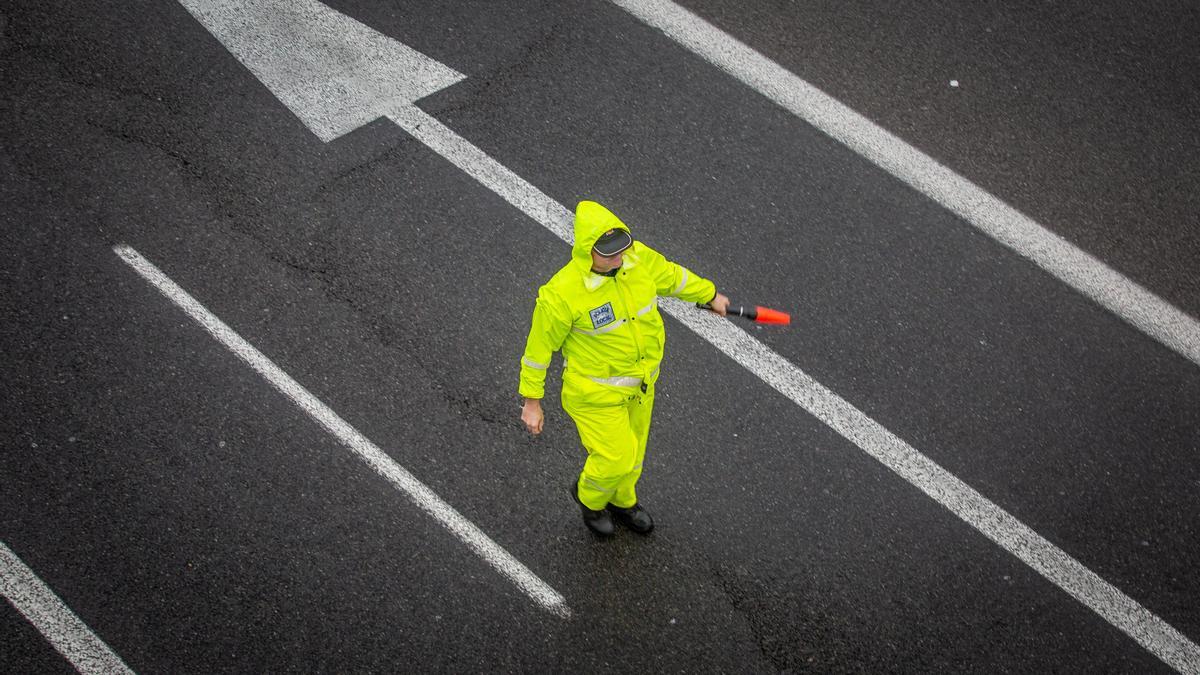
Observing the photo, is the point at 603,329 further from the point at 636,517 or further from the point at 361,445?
the point at 361,445

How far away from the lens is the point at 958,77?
729 centimetres

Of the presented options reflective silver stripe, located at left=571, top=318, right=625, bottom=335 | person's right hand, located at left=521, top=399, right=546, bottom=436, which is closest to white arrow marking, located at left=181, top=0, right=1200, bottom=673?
reflective silver stripe, located at left=571, top=318, right=625, bottom=335

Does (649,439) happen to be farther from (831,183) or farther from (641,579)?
(831,183)

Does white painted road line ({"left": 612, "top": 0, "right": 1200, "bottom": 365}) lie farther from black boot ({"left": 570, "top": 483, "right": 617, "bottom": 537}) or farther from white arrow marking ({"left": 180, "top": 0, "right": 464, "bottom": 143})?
black boot ({"left": 570, "top": 483, "right": 617, "bottom": 537})

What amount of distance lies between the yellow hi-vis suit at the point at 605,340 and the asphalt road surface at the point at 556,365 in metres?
0.81

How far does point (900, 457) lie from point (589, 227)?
8.30 ft

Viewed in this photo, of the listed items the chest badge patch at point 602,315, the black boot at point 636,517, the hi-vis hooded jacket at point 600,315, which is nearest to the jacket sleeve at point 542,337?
the hi-vis hooded jacket at point 600,315

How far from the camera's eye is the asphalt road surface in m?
4.96

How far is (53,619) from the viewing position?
4801mm

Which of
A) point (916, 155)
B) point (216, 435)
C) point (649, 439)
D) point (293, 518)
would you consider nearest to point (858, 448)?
point (649, 439)

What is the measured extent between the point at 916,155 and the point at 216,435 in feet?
16.7

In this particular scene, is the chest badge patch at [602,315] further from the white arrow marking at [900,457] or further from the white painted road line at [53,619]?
the white painted road line at [53,619]

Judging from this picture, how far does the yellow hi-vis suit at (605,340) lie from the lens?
428 cm

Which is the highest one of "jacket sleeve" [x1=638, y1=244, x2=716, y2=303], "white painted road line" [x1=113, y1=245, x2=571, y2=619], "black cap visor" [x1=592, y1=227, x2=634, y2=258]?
"black cap visor" [x1=592, y1=227, x2=634, y2=258]
